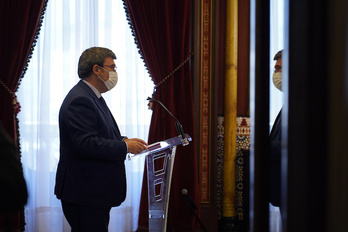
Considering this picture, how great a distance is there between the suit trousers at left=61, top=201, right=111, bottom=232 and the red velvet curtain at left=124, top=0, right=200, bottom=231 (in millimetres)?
1604

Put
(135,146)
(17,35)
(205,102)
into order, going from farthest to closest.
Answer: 1. (205,102)
2. (17,35)
3. (135,146)

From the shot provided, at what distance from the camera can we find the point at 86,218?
2.04 meters

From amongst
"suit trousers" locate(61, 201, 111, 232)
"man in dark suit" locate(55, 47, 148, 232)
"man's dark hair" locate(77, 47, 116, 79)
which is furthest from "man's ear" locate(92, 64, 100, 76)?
"suit trousers" locate(61, 201, 111, 232)

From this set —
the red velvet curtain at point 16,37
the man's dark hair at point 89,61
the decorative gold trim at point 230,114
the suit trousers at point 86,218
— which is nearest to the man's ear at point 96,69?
the man's dark hair at point 89,61

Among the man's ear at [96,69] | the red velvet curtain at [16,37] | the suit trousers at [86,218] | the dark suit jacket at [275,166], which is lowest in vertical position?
the suit trousers at [86,218]

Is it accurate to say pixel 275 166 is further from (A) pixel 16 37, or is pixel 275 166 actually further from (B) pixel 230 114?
(A) pixel 16 37

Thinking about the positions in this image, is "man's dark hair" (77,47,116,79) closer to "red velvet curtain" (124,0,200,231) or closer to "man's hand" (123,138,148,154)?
"man's hand" (123,138,148,154)

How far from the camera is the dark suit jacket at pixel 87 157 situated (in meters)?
2.03

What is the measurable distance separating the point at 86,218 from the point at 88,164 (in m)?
0.27

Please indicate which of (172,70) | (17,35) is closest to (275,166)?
(172,70)

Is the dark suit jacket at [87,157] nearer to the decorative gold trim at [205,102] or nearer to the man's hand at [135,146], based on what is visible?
the man's hand at [135,146]

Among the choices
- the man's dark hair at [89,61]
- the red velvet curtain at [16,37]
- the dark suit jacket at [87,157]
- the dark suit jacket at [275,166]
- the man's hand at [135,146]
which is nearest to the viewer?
the dark suit jacket at [275,166]

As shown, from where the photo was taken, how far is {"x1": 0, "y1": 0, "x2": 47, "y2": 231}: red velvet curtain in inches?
141

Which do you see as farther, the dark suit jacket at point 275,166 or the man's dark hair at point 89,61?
the man's dark hair at point 89,61
